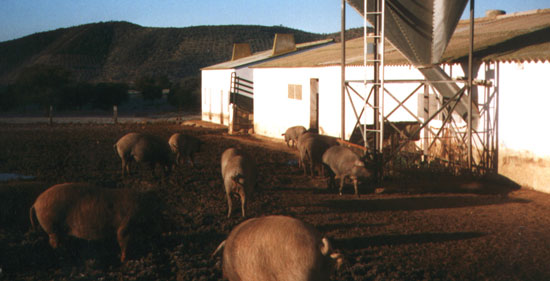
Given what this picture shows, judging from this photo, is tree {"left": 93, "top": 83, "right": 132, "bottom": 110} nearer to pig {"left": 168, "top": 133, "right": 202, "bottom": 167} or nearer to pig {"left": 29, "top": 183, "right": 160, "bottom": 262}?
pig {"left": 168, "top": 133, "right": 202, "bottom": 167}

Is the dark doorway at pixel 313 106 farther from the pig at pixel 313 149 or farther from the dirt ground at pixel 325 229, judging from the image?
the pig at pixel 313 149

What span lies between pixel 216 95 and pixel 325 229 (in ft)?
88.7

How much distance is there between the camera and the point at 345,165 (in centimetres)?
1216

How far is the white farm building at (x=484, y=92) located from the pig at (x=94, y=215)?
7729 millimetres

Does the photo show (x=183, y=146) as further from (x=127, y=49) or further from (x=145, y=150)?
(x=127, y=49)

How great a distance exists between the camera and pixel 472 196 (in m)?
12.2

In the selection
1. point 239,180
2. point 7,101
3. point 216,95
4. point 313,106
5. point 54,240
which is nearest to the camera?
point 54,240

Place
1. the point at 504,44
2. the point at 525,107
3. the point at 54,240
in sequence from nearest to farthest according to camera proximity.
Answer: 1. the point at 54,240
2. the point at 525,107
3. the point at 504,44

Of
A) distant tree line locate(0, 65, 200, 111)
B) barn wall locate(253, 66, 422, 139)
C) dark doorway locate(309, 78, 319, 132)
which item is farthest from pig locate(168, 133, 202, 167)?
distant tree line locate(0, 65, 200, 111)

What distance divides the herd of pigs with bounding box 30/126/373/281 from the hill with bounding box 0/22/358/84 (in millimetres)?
72352

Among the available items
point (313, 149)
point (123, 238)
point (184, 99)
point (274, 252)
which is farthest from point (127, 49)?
point (274, 252)

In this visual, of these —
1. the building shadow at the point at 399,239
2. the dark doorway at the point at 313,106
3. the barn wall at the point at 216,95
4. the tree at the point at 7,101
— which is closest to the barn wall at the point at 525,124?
the building shadow at the point at 399,239

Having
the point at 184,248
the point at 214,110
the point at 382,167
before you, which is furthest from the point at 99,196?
the point at 214,110

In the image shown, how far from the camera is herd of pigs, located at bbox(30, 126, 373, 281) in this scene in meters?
4.92
